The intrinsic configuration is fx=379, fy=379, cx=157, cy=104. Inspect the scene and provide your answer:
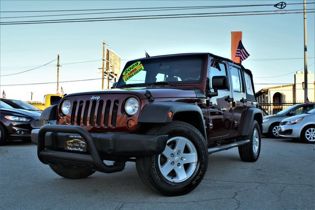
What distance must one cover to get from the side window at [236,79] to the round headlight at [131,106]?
3.08 metres

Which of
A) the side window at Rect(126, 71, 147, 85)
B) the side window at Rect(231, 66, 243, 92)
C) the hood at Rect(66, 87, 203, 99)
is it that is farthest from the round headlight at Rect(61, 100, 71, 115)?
the side window at Rect(231, 66, 243, 92)

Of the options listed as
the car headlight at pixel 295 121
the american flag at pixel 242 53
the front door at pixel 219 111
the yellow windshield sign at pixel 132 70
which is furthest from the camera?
the american flag at pixel 242 53

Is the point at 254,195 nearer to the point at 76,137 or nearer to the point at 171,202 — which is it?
the point at 171,202

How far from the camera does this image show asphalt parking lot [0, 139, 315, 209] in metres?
4.25

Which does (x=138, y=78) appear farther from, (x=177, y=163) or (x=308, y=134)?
(x=308, y=134)

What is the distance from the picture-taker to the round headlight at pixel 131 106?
174 inches

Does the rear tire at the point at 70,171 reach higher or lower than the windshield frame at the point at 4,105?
lower

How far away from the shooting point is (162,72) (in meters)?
6.13

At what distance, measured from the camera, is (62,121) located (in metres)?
5.04

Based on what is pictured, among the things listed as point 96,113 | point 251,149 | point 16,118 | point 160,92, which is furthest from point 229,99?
point 16,118

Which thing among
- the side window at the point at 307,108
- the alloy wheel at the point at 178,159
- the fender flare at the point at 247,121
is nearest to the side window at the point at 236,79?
the fender flare at the point at 247,121

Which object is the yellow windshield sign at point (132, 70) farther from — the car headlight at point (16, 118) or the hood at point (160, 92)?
the car headlight at point (16, 118)

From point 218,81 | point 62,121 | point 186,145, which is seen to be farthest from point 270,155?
point 62,121

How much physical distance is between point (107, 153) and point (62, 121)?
1172mm
